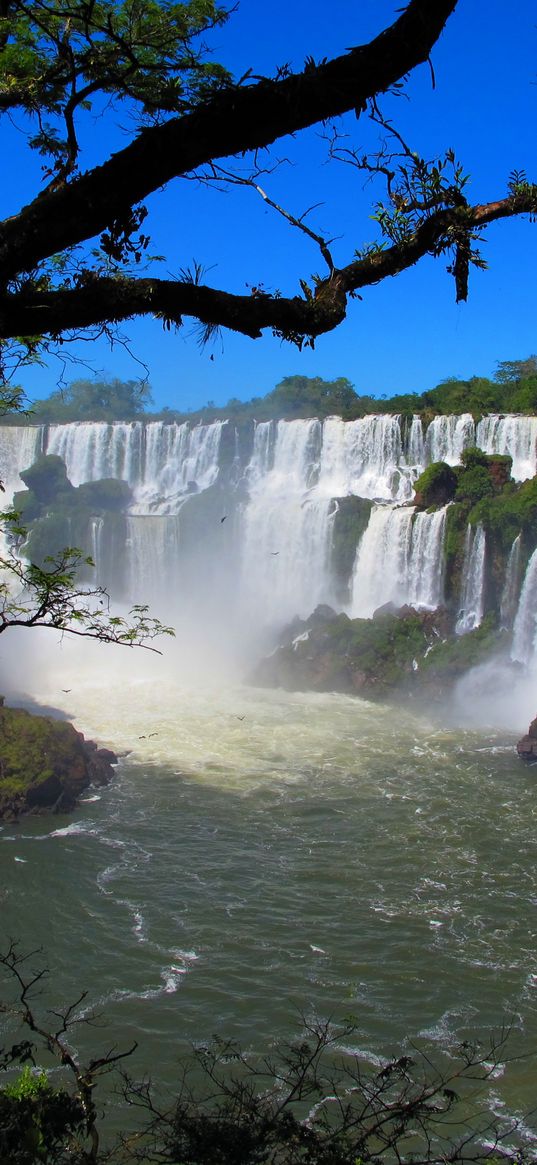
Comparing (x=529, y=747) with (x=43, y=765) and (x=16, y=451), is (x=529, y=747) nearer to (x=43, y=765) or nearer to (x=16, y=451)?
(x=43, y=765)

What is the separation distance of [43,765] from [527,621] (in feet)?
39.9

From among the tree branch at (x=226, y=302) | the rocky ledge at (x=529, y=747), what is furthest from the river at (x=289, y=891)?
the tree branch at (x=226, y=302)

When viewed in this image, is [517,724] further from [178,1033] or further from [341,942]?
[178,1033]

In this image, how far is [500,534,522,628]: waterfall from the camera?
2144 cm

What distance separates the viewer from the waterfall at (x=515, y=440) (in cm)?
2394

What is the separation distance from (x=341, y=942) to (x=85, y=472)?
2484 cm

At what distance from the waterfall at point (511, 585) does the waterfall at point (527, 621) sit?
1.17 feet

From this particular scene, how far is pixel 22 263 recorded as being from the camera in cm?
243

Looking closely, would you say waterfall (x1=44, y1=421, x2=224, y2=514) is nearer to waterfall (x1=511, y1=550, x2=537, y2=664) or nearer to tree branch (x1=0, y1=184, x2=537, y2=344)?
waterfall (x1=511, y1=550, x2=537, y2=664)

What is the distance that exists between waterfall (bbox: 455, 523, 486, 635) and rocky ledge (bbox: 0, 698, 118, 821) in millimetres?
10580

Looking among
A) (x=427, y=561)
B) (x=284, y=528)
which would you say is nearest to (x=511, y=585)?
(x=427, y=561)

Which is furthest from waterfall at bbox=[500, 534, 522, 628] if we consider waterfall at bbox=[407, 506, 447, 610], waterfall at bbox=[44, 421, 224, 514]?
waterfall at bbox=[44, 421, 224, 514]

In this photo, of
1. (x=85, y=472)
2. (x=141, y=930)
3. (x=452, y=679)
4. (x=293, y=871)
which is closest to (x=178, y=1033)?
(x=141, y=930)

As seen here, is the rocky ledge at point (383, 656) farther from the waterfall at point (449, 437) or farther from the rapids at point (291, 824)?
the waterfall at point (449, 437)
